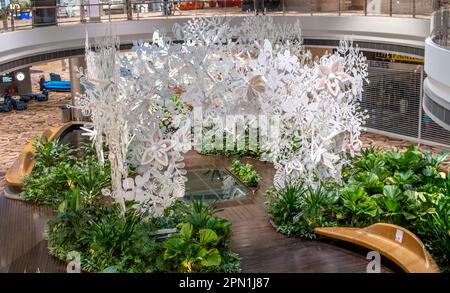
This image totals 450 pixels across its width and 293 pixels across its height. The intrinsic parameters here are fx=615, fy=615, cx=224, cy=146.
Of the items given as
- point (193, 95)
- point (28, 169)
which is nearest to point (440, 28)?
point (193, 95)

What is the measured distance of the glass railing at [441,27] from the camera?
8602 millimetres

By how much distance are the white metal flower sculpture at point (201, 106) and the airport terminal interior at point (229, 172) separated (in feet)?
0.10

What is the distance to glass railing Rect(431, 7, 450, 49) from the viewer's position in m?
8.60

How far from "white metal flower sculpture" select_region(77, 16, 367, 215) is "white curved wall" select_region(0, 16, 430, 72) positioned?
11.7 ft

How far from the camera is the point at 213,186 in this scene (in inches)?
464

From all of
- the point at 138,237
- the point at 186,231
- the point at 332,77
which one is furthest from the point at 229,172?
the point at 186,231

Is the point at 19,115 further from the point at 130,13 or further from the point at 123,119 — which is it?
the point at 123,119

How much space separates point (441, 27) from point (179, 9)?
10.5 meters

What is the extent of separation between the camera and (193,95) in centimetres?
1038

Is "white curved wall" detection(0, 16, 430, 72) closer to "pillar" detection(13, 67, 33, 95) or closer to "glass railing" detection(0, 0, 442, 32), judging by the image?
"glass railing" detection(0, 0, 442, 32)

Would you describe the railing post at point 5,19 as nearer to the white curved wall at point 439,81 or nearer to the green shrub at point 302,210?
the green shrub at point 302,210

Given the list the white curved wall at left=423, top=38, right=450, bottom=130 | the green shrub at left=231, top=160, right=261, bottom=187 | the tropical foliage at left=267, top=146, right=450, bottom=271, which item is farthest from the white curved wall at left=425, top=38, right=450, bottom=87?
the green shrub at left=231, top=160, right=261, bottom=187

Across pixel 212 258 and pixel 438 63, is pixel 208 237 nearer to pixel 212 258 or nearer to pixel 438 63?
pixel 212 258

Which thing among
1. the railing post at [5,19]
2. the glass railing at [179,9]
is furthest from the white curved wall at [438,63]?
the railing post at [5,19]
